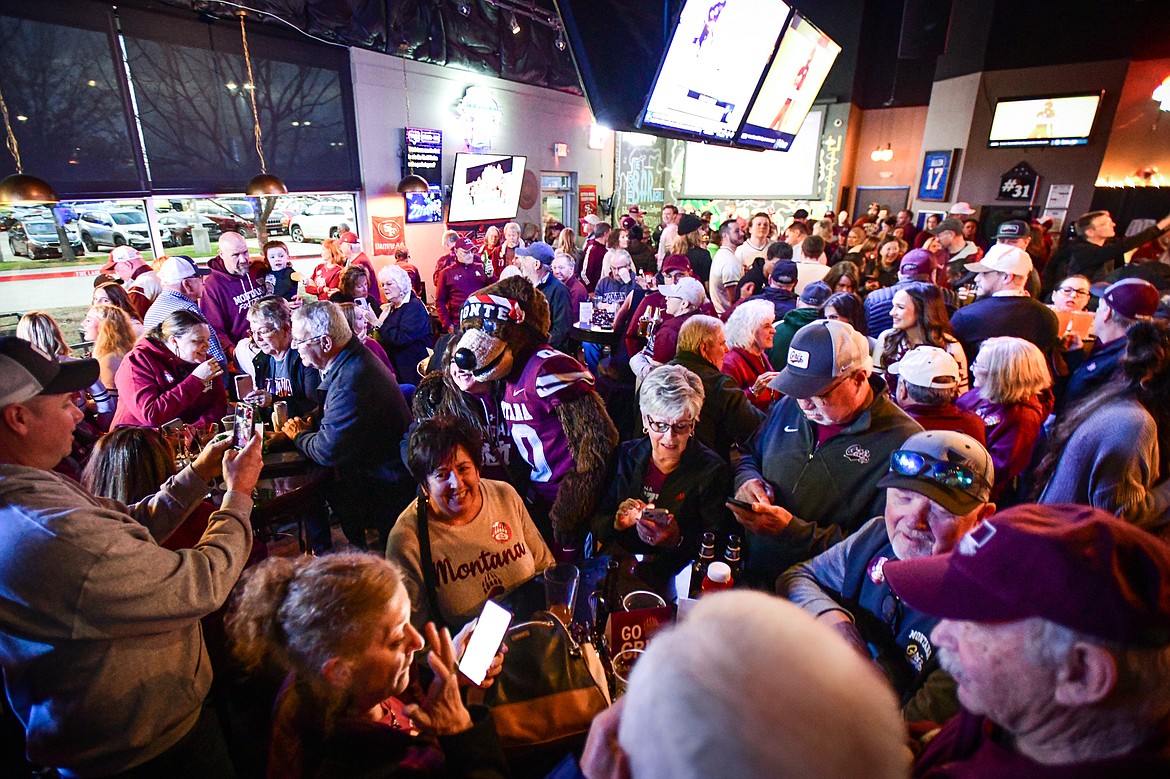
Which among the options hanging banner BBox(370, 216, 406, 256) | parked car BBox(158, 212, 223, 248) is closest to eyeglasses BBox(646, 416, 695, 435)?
parked car BBox(158, 212, 223, 248)

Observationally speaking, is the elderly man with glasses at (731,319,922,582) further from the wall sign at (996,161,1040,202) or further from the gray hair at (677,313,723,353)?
the wall sign at (996,161,1040,202)

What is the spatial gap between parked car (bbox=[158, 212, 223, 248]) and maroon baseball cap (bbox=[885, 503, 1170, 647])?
8535 millimetres

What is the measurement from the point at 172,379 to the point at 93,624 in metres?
2.45

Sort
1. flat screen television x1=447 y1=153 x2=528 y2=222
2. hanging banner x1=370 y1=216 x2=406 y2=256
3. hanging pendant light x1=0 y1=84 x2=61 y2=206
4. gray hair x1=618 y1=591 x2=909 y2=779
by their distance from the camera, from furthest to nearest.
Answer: flat screen television x1=447 y1=153 x2=528 y2=222, hanging banner x1=370 y1=216 x2=406 y2=256, hanging pendant light x1=0 y1=84 x2=61 y2=206, gray hair x1=618 y1=591 x2=909 y2=779

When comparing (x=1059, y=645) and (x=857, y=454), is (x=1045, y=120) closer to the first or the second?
(x=857, y=454)

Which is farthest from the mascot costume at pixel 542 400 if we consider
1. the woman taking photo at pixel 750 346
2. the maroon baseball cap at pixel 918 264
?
the maroon baseball cap at pixel 918 264

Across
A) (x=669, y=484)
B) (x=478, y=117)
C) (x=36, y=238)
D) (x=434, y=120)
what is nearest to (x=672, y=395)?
(x=669, y=484)

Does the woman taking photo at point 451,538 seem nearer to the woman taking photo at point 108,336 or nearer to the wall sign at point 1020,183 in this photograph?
the woman taking photo at point 108,336

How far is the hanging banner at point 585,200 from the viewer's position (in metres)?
13.4

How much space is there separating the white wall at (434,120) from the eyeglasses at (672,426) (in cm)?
829

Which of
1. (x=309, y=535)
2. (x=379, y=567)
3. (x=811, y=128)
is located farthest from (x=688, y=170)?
(x=379, y=567)

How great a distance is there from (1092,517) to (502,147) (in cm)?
1162

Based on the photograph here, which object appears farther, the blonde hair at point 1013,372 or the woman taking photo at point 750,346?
the woman taking photo at point 750,346

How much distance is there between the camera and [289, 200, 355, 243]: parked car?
342 inches
